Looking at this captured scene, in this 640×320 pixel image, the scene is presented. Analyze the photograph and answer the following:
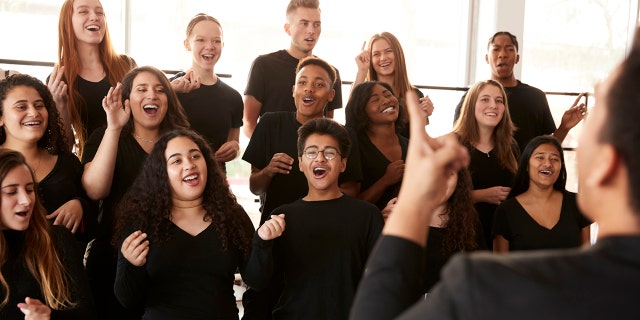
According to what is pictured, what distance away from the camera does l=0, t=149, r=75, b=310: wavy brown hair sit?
7.18ft

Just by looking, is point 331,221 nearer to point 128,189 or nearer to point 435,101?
point 128,189

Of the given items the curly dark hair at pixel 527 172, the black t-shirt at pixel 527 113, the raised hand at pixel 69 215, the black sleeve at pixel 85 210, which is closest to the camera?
the raised hand at pixel 69 215

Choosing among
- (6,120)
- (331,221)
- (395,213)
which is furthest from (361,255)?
Result: (395,213)

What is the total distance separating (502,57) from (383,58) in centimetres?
81

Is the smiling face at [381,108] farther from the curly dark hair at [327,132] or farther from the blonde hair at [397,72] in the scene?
the curly dark hair at [327,132]

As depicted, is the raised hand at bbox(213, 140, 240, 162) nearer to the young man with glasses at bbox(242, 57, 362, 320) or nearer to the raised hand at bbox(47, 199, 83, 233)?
the young man with glasses at bbox(242, 57, 362, 320)

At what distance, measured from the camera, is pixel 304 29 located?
384cm

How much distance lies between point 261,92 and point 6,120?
52.1 inches

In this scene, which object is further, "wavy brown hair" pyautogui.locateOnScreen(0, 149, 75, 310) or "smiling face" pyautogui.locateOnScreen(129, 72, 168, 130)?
"smiling face" pyautogui.locateOnScreen(129, 72, 168, 130)

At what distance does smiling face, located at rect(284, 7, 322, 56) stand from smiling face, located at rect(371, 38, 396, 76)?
1.06 feet

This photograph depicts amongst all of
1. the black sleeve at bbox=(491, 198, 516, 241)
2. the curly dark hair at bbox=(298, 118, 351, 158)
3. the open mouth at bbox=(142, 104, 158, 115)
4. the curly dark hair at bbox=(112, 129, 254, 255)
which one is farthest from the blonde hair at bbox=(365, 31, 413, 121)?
the curly dark hair at bbox=(112, 129, 254, 255)

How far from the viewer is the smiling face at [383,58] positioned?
12.5ft

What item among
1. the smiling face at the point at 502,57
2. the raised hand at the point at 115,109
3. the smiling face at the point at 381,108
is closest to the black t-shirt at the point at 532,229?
the smiling face at the point at 381,108

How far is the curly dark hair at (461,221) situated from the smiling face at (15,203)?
1.52m
